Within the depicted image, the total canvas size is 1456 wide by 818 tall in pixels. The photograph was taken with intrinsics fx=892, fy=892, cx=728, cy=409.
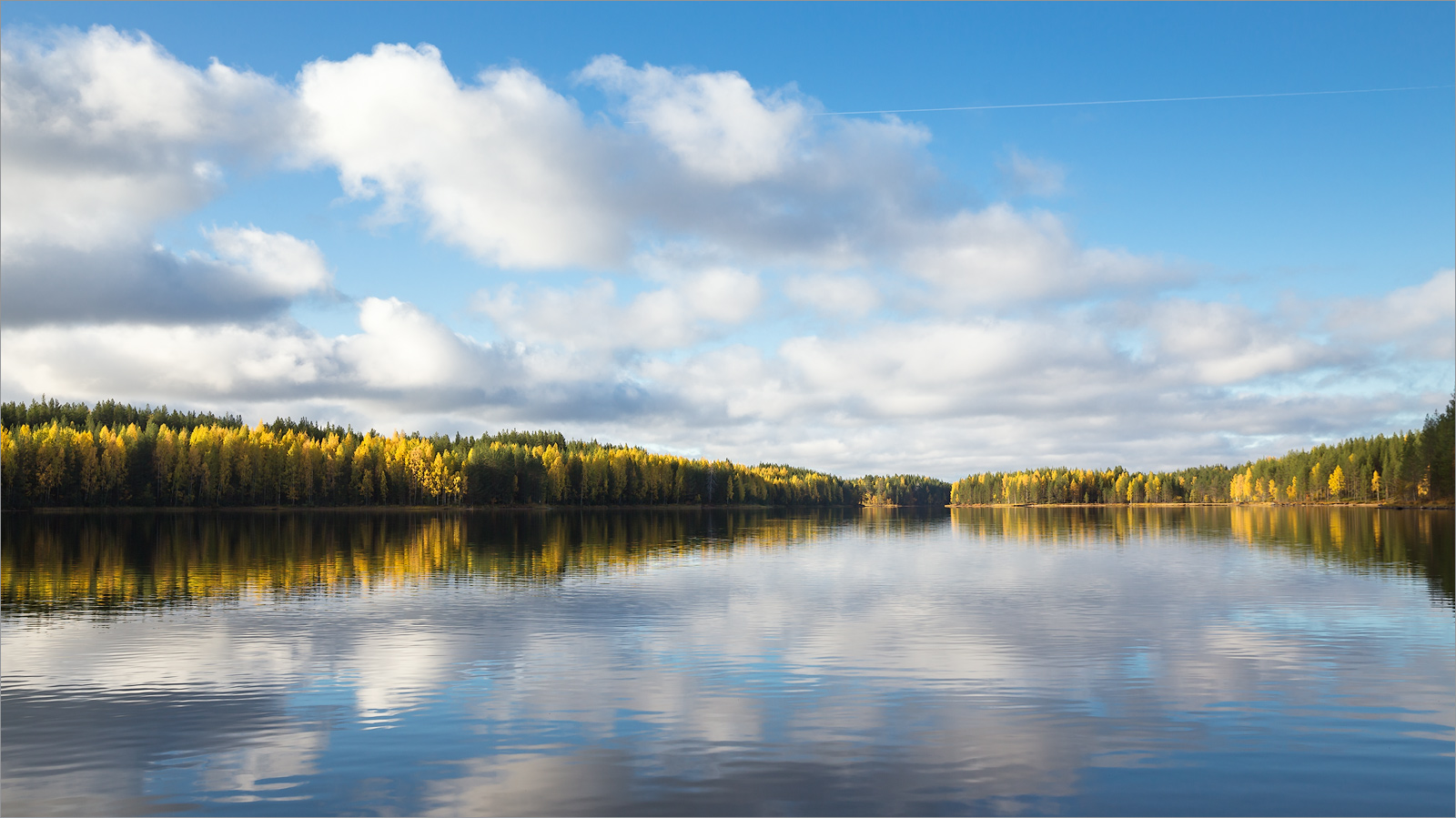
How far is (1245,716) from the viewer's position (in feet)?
79.2

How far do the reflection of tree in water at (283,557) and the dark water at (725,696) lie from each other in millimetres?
986

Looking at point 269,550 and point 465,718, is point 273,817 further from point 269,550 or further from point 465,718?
point 269,550

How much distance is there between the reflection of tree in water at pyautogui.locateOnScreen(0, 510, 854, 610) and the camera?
52562 millimetres

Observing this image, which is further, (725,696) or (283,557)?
(283,557)

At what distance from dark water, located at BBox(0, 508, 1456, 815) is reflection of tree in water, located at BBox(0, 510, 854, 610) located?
986 millimetres

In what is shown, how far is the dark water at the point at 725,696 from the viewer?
1862 centimetres

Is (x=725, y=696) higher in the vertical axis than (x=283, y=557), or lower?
higher

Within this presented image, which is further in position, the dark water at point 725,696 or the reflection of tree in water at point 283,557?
the reflection of tree in water at point 283,557

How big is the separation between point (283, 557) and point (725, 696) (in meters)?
63.8

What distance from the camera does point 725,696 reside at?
26.2 metres

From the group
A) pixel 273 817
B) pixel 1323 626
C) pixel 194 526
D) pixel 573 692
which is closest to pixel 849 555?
pixel 1323 626

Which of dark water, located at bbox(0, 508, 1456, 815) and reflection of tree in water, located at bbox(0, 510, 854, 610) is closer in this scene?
dark water, located at bbox(0, 508, 1456, 815)

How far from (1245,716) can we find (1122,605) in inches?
891

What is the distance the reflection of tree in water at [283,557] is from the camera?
172 feet
